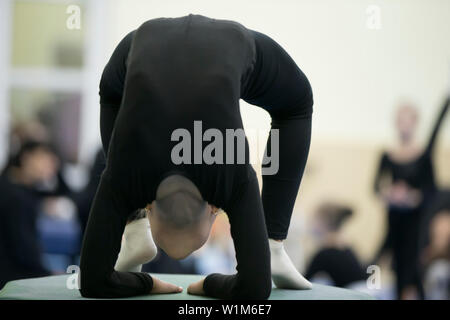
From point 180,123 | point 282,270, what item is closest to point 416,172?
point 282,270

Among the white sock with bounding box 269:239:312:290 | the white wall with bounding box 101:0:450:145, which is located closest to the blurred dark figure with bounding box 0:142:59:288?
the white sock with bounding box 269:239:312:290

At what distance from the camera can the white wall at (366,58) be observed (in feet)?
11.8

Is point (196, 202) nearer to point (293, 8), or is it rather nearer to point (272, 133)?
point (272, 133)

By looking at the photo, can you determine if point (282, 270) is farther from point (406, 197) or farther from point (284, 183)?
point (406, 197)

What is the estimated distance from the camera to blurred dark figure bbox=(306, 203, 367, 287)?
9.97 feet

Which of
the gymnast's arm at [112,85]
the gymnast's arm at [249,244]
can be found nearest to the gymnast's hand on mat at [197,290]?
the gymnast's arm at [249,244]

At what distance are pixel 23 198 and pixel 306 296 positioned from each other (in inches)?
52.8

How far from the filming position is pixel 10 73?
4.02m

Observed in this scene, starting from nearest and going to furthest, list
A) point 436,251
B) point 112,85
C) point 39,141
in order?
point 112,85 < point 39,141 < point 436,251

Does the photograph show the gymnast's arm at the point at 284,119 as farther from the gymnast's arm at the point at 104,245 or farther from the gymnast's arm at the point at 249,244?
the gymnast's arm at the point at 104,245

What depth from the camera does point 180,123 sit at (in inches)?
51.9

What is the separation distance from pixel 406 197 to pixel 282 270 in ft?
5.50
